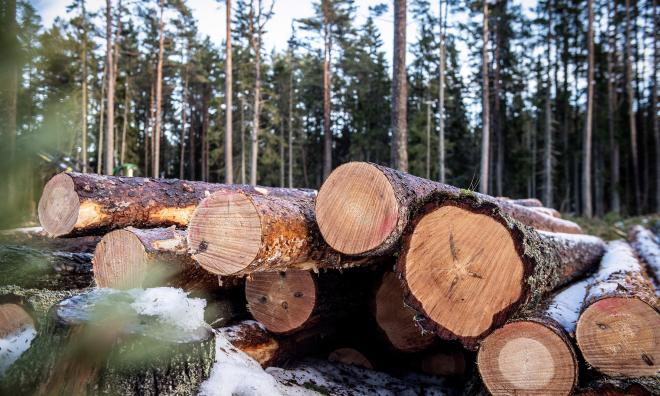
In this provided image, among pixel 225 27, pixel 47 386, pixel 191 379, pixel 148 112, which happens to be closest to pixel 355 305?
pixel 191 379

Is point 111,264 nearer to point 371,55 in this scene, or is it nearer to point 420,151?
point 420,151

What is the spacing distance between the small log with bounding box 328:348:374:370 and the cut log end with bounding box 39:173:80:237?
9.33 ft

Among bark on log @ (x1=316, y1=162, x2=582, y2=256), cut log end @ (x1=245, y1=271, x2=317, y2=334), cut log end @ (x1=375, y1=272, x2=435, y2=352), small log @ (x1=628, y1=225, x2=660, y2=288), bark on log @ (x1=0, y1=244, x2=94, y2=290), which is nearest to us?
bark on log @ (x1=316, y1=162, x2=582, y2=256)

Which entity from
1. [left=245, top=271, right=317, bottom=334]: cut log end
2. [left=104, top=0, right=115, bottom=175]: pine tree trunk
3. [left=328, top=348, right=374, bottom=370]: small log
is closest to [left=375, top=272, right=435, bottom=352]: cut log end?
[left=328, top=348, right=374, bottom=370]: small log

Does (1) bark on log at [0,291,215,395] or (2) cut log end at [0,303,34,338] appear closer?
(1) bark on log at [0,291,215,395]

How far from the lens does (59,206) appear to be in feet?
12.8

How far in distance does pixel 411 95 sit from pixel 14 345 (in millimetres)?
29130

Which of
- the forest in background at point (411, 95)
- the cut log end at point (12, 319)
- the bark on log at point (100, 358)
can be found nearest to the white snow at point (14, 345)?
the cut log end at point (12, 319)

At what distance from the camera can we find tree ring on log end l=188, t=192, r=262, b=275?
9.13ft

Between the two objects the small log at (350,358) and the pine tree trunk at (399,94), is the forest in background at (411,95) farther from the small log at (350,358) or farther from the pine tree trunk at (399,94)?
the small log at (350,358)

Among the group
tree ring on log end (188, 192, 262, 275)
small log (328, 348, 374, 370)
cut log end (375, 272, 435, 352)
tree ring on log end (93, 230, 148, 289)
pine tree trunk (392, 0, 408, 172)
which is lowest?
small log (328, 348, 374, 370)

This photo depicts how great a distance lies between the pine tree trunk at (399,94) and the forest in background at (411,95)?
8.55 metres

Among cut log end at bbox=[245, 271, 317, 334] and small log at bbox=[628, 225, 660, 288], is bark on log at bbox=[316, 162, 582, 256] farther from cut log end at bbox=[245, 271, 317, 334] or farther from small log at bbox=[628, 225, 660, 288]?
small log at bbox=[628, 225, 660, 288]

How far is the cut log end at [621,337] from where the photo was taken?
2.59 m
